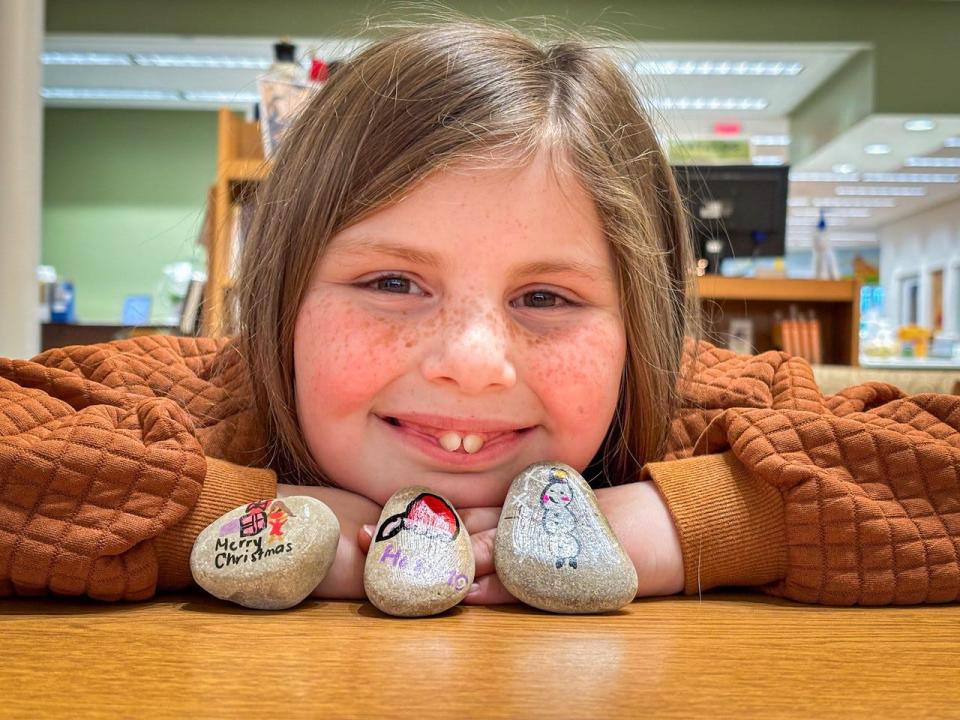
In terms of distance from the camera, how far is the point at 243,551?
22.3 inches

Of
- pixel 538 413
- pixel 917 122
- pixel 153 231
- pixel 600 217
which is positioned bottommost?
pixel 538 413

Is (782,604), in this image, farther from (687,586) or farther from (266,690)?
(266,690)

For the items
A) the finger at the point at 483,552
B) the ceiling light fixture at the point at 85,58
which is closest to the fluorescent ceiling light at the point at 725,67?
the ceiling light fixture at the point at 85,58

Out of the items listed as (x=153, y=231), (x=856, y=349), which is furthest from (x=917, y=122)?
(x=153, y=231)

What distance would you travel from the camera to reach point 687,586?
66cm

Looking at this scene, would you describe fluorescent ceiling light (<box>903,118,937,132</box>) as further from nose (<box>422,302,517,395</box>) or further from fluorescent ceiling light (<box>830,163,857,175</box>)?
nose (<box>422,302,517,395</box>)

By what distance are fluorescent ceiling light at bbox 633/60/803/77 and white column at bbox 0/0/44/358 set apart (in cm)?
487

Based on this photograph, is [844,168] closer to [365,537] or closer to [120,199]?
[120,199]

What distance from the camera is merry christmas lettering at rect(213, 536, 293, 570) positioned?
56 centimetres

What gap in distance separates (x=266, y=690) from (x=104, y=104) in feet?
27.7

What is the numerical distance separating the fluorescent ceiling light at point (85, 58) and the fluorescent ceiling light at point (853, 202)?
7356 mm

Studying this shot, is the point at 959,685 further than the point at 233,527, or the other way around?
the point at 233,527

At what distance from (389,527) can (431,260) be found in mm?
207

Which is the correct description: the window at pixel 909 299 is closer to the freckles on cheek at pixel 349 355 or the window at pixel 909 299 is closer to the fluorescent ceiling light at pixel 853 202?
the fluorescent ceiling light at pixel 853 202
